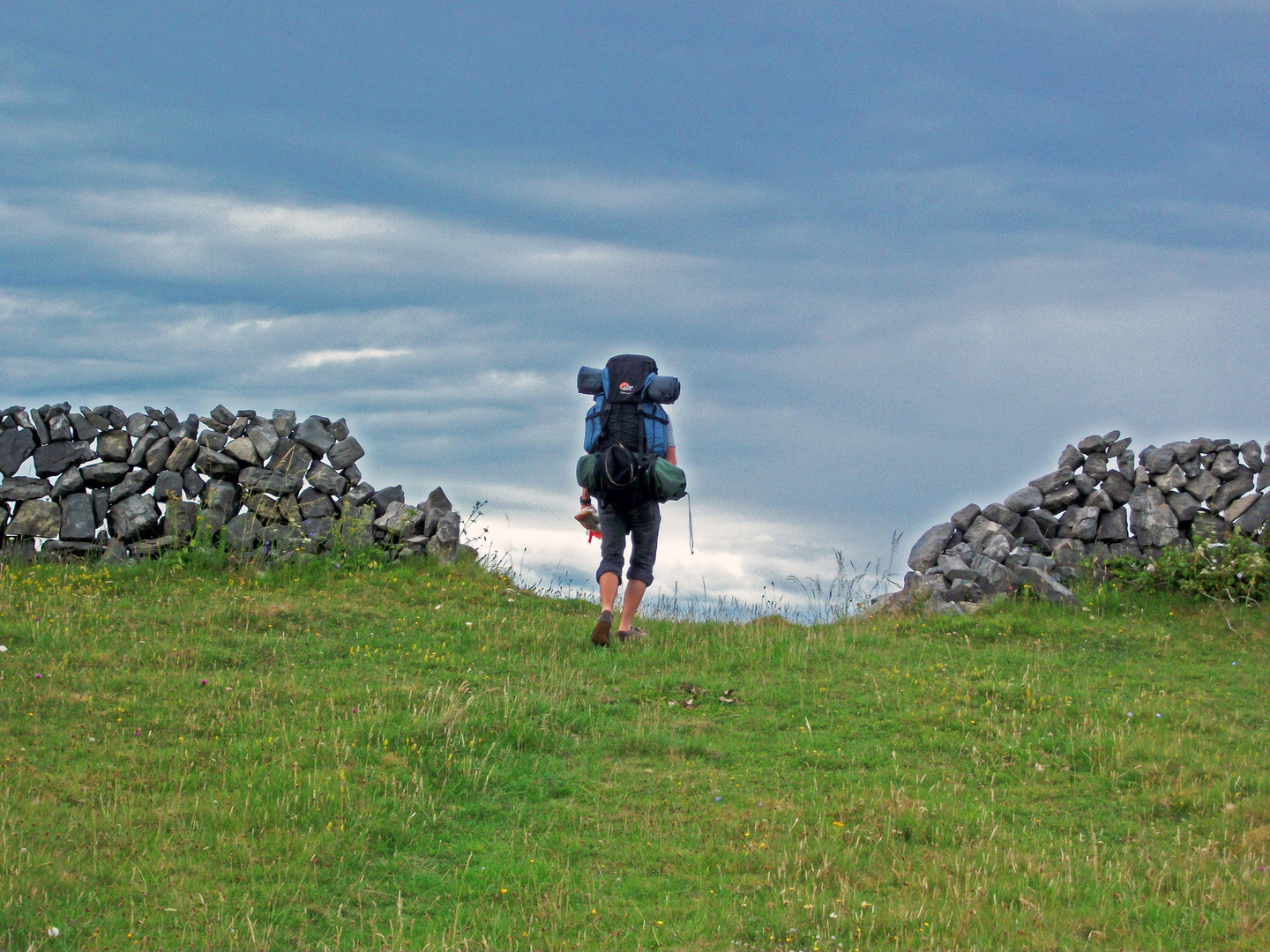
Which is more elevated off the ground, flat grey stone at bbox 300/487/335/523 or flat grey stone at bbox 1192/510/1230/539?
flat grey stone at bbox 1192/510/1230/539

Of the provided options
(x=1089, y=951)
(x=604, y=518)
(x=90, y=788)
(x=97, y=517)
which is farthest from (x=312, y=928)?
(x=97, y=517)

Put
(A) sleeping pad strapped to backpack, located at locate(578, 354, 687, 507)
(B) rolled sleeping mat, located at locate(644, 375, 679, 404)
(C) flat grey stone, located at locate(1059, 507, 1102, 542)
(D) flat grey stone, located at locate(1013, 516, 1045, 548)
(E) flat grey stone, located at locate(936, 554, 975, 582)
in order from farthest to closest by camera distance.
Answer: (D) flat grey stone, located at locate(1013, 516, 1045, 548) → (C) flat grey stone, located at locate(1059, 507, 1102, 542) → (E) flat grey stone, located at locate(936, 554, 975, 582) → (B) rolled sleeping mat, located at locate(644, 375, 679, 404) → (A) sleeping pad strapped to backpack, located at locate(578, 354, 687, 507)

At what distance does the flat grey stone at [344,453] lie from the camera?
15750 mm

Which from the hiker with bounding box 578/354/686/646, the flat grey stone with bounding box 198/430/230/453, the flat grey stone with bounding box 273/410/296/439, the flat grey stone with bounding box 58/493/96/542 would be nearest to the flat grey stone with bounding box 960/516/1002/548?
the hiker with bounding box 578/354/686/646

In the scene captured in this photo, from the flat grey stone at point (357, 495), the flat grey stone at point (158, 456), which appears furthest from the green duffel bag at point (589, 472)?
the flat grey stone at point (158, 456)

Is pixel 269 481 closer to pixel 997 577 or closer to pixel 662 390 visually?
Result: pixel 662 390

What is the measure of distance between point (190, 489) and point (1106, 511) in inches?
505

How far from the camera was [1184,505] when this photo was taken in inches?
612

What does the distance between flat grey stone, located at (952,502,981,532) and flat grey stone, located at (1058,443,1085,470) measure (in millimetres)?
→ 1469

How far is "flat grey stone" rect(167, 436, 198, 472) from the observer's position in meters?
15.2

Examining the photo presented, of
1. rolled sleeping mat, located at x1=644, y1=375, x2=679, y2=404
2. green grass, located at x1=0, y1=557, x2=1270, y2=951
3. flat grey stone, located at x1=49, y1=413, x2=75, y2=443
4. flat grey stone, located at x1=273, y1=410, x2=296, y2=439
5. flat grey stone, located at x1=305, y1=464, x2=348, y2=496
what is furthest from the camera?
flat grey stone, located at x1=273, y1=410, x2=296, y2=439

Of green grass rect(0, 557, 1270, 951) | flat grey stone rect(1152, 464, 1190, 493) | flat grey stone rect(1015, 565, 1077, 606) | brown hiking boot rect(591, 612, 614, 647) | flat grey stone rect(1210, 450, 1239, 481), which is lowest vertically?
green grass rect(0, 557, 1270, 951)

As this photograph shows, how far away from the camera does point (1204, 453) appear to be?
52.5 feet

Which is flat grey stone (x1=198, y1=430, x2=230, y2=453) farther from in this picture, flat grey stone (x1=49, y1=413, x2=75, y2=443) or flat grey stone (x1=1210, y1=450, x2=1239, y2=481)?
flat grey stone (x1=1210, y1=450, x2=1239, y2=481)
